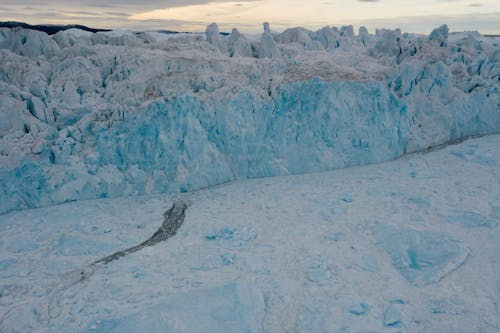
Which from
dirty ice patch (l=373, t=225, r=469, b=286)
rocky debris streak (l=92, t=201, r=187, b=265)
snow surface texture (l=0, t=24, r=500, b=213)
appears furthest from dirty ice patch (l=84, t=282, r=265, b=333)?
snow surface texture (l=0, t=24, r=500, b=213)

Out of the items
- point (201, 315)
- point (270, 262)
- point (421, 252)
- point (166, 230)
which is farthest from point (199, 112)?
point (421, 252)

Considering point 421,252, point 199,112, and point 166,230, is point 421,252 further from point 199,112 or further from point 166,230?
point 199,112

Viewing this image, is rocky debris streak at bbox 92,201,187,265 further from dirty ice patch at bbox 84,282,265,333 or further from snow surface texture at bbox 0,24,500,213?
dirty ice patch at bbox 84,282,265,333

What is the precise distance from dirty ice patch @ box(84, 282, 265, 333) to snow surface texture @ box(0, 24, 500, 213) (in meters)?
3.03

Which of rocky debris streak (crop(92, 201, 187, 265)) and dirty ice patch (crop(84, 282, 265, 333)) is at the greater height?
rocky debris streak (crop(92, 201, 187, 265))

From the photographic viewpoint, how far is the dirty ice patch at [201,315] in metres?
3.88

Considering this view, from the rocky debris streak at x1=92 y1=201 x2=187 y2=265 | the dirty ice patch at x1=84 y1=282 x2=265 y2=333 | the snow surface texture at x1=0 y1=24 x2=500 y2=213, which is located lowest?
the dirty ice patch at x1=84 y1=282 x2=265 y2=333

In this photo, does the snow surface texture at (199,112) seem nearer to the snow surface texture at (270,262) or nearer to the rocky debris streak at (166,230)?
the snow surface texture at (270,262)

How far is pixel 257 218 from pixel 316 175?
2069 millimetres

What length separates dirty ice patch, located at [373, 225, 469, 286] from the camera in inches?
191

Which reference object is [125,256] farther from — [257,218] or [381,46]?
[381,46]

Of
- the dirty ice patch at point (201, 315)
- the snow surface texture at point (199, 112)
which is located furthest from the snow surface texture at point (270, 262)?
the snow surface texture at point (199, 112)

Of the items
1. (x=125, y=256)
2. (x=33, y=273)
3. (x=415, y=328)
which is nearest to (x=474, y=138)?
(x=415, y=328)

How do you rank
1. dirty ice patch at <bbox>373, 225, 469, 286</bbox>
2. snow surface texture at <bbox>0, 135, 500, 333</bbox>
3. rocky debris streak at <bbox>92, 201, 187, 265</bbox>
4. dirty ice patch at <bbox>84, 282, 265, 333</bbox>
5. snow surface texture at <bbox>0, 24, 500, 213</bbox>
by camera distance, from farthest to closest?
snow surface texture at <bbox>0, 24, 500, 213</bbox>
rocky debris streak at <bbox>92, 201, 187, 265</bbox>
dirty ice patch at <bbox>373, 225, 469, 286</bbox>
snow surface texture at <bbox>0, 135, 500, 333</bbox>
dirty ice patch at <bbox>84, 282, 265, 333</bbox>
